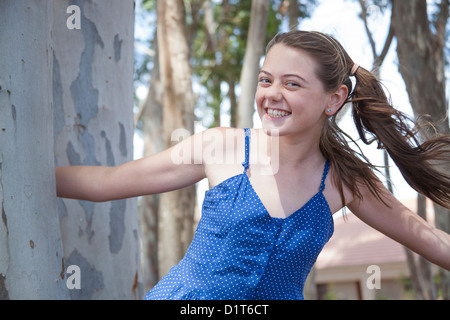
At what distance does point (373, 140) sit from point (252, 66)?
611cm

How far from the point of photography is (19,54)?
1.93 m

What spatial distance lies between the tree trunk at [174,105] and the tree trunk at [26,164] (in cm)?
620

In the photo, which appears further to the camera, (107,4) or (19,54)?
(107,4)

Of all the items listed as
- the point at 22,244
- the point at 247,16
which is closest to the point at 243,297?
the point at 22,244

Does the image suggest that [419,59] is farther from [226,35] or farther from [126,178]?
[226,35]

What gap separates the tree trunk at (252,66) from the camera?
8.68m

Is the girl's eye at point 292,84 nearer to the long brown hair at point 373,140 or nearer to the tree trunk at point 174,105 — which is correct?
the long brown hair at point 373,140

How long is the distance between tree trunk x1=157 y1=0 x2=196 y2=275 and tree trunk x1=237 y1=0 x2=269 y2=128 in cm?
77

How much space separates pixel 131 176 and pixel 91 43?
98 cm

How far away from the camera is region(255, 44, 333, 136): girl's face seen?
2320mm

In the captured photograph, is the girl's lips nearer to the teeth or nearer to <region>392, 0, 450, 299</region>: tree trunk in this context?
the teeth

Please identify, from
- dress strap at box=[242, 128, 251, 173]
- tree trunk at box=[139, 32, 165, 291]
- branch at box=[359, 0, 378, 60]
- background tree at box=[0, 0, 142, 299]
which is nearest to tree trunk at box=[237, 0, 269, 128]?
tree trunk at box=[139, 32, 165, 291]

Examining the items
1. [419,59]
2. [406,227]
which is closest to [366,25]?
[419,59]
